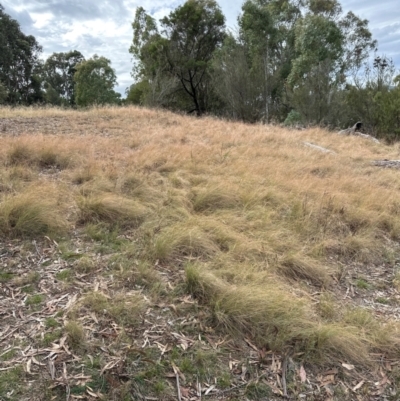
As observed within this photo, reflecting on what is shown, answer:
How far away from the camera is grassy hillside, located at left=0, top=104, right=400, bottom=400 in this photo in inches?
68.5

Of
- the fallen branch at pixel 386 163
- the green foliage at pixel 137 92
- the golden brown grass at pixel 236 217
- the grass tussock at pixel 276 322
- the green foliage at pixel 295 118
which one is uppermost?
the green foliage at pixel 137 92

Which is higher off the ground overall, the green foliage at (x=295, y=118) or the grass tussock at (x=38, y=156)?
the green foliage at (x=295, y=118)

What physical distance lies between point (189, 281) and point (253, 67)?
52.6ft

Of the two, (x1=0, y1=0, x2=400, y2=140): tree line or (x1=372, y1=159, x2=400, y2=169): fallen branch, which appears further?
(x1=0, y1=0, x2=400, y2=140): tree line

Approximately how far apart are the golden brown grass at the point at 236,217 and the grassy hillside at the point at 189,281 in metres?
0.01

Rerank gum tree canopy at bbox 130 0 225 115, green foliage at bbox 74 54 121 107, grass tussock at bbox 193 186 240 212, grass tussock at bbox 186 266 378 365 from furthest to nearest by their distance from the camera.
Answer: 1. green foliage at bbox 74 54 121 107
2. gum tree canopy at bbox 130 0 225 115
3. grass tussock at bbox 193 186 240 212
4. grass tussock at bbox 186 266 378 365

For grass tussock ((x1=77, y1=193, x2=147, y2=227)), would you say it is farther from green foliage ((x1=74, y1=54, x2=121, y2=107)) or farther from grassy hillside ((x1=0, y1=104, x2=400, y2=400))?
green foliage ((x1=74, y1=54, x2=121, y2=107))

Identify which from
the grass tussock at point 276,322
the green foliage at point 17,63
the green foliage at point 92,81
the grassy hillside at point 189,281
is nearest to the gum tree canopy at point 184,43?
the green foliage at point 92,81

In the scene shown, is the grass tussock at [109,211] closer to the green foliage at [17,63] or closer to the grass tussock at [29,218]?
the grass tussock at [29,218]

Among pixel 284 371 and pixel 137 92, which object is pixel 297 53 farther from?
pixel 284 371

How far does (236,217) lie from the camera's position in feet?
11.4

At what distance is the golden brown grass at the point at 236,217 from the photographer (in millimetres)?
2104

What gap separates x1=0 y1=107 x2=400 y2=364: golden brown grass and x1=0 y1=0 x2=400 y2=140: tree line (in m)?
9.08

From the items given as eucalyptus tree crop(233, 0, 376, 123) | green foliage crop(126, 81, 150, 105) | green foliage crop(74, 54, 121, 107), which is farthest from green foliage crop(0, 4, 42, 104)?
eucalyptus tree crop(233, 0, 376, 123)
